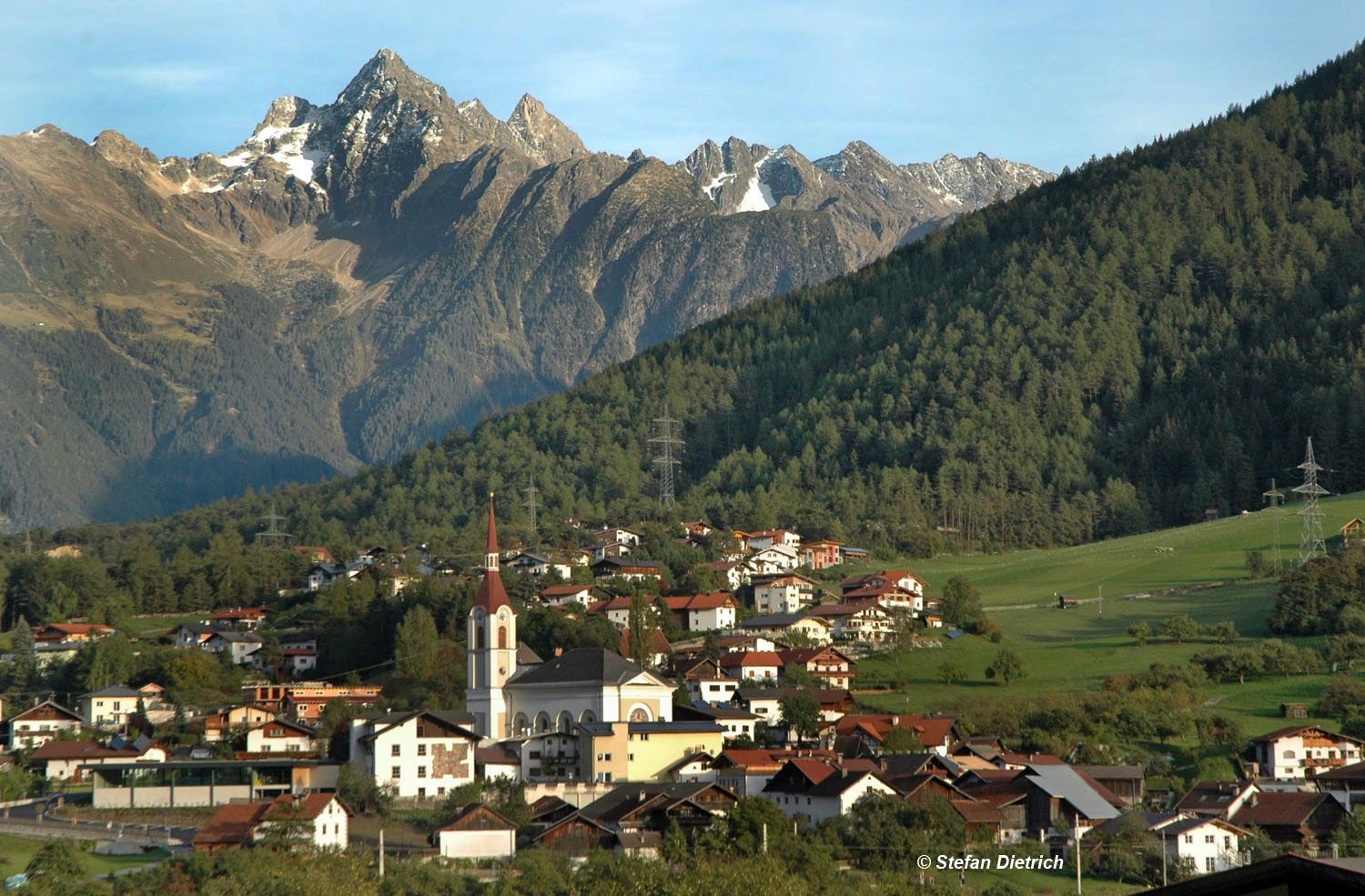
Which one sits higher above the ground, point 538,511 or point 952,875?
point 538,511

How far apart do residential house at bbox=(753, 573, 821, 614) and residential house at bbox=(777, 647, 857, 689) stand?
1918cm

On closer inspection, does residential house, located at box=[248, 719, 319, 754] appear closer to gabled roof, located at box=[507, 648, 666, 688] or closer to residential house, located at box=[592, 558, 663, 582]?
gabled roof, located at box=[507, 648, 666, 688]

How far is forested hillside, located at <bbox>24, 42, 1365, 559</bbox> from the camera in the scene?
148m

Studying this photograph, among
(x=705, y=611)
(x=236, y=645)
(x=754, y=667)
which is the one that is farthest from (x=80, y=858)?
(x=705, y=611)

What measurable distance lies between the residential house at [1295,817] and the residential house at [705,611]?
163 feet

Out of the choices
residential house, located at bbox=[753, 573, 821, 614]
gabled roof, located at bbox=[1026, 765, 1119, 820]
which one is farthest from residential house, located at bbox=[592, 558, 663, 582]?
gabled roof, located at bbox=[1026, 765, 1119, 820]

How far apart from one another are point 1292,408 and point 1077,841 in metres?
119

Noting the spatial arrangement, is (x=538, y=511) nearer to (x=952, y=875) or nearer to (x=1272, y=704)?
(x=1272, y=704)

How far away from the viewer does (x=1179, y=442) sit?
161 meters

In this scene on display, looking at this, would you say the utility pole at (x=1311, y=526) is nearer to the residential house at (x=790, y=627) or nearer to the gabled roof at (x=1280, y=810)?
the residential house at (x=790, y=627)

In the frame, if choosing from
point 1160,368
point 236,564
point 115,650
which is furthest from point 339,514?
point 1160,368

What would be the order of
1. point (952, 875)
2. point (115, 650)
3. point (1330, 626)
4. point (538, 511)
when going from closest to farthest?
point (952, 875)
point (1330, 626)
point (115, 650)
point (538, 511)

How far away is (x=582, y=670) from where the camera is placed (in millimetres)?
80312

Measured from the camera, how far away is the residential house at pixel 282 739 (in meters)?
77.9
